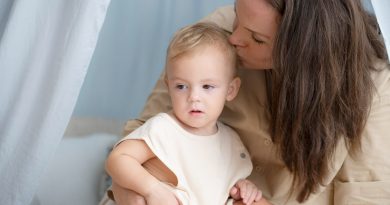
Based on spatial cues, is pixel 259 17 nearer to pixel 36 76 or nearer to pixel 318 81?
pixel 318 81

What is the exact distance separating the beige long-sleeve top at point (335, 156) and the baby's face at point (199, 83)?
0.21 m

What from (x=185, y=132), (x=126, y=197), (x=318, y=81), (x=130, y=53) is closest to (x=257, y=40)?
(x=318, y=81)

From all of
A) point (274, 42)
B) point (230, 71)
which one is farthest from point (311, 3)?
point (230, 71)

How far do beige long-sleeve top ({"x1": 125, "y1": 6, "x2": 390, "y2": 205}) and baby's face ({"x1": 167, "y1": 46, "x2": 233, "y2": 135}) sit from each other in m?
0.21

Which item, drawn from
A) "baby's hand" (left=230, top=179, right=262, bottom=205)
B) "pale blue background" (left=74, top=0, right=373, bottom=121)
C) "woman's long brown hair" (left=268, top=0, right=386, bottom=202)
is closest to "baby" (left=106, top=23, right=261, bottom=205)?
"baby's hand" (left=230, top=179, right=262, bottom=205)

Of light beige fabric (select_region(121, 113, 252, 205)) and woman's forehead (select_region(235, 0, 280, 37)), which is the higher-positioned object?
woman's forehead (select_region(235, 0, 280, 37))

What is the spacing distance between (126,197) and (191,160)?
21 cm

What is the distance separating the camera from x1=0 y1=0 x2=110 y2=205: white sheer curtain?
1.62 m

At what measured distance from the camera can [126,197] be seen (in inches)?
68.1

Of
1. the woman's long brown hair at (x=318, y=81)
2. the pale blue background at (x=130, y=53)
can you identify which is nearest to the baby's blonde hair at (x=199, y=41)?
the woman's long brown hair at (x=318, y=81)

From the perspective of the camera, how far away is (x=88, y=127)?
8.20 ft

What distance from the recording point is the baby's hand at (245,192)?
174 cm

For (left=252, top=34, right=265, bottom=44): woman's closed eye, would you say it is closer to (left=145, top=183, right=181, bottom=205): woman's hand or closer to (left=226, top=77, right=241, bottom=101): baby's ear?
(left=226, top=77, right=241, bottom=101): baby's ear

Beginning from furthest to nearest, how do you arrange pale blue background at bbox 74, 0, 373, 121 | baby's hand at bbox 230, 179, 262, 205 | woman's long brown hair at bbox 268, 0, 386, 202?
1. pale blue background at bbox 74, 0, 373, 121
2. baby's hand at bbox 230, 179, 262, 205
3. woman's long brown hair at bbox 268, 0, 386, 202
